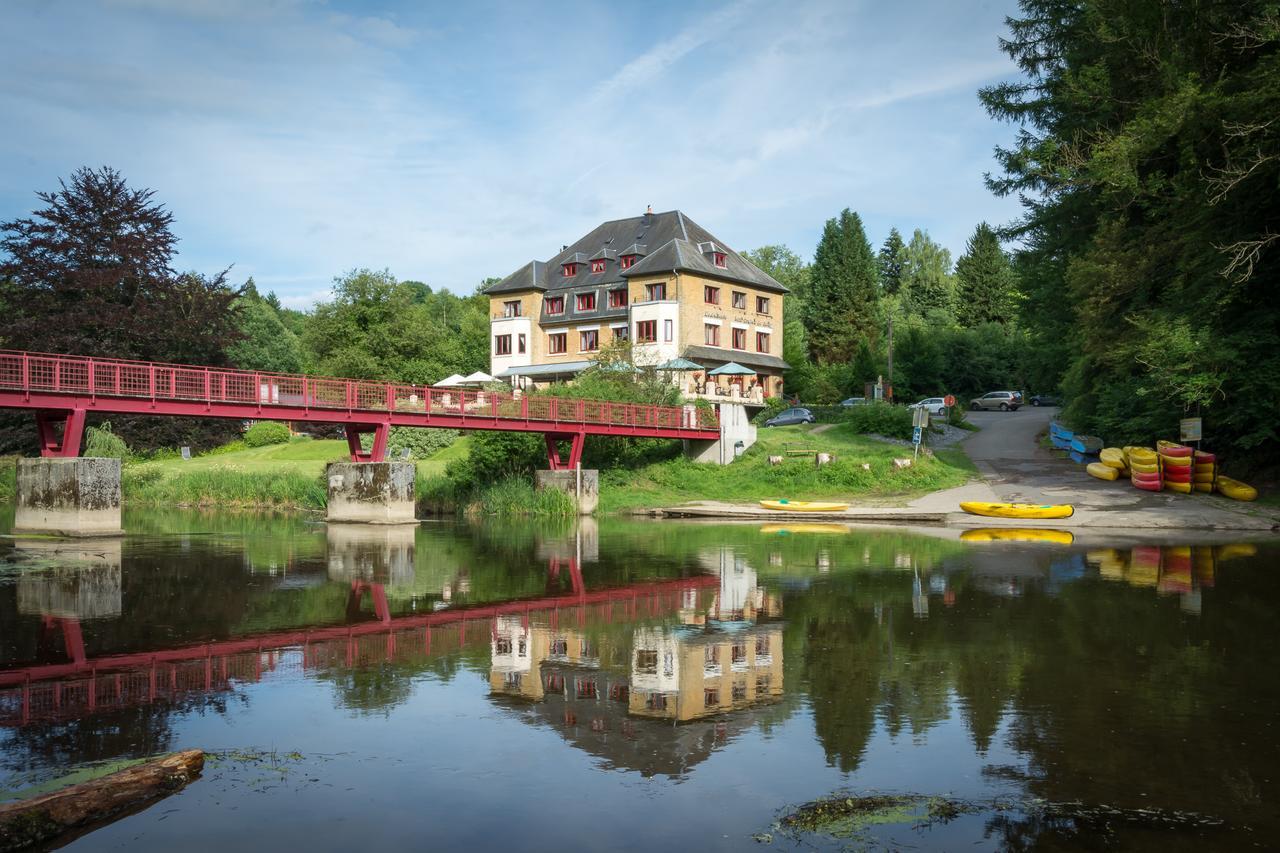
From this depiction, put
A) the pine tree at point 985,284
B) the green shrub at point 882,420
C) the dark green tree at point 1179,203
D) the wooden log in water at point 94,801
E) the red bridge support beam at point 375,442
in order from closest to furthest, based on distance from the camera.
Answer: the wooden log in water at point 94,801, the dark green tree at point 1179,203, the red bridge support beam at point 375,442, the green shrub at point 882,420, the pine tree at point 985,284

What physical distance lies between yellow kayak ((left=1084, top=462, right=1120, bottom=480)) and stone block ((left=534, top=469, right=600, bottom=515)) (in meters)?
18.9

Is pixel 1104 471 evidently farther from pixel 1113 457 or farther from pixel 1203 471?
pixel 1203 471

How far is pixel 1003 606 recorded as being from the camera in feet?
53.9

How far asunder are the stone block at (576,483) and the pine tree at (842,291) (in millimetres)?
51490

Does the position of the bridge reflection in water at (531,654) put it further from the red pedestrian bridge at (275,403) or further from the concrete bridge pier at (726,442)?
the concrete bridge pier at (726,442)

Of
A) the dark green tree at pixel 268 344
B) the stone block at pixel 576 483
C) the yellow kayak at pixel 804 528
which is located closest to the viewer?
the yellow kayak at pixel 804 528

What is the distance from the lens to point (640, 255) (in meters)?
70.9

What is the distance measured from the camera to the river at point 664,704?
24.4 ft

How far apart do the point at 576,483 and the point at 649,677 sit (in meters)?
29.0

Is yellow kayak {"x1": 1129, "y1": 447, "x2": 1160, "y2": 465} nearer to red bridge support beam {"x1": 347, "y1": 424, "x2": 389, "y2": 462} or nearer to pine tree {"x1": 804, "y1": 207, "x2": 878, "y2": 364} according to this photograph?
red bridge support beam {"x1": 347, "y1": 424, "x2": 389, "y2": 462}

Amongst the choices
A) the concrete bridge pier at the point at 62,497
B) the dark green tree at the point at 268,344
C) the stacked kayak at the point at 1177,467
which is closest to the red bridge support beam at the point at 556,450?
the concrete bridge pier at the point at 62,497

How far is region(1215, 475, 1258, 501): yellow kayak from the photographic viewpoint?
32781mm

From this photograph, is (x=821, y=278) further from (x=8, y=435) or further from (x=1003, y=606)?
(x=1003, y=606)

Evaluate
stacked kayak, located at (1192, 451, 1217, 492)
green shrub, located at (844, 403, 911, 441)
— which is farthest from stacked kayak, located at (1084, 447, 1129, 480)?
green shrub, located at (844, 403, 911, 441)
